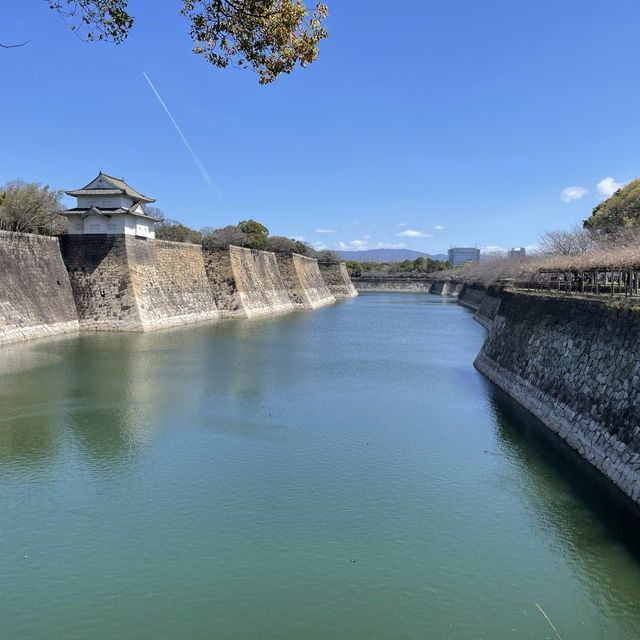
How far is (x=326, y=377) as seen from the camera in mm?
15094

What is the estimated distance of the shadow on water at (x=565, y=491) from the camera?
6.32 meters

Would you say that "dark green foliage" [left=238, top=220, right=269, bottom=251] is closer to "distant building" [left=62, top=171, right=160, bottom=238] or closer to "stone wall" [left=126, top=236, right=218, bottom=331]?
"stone wall" [left=126, top=236, right=218, bottom=331]

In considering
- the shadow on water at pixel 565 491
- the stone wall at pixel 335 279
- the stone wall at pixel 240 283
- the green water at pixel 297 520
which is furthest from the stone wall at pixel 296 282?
the shadow on water at pixel 565 491

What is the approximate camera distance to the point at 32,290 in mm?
20906

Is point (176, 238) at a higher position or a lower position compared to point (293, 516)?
higher

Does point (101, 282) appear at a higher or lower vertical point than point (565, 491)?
higher

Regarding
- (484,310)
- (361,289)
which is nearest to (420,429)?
(484,310)

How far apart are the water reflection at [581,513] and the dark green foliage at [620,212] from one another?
57.6ft

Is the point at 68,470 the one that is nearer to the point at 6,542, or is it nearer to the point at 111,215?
the point at 6,542

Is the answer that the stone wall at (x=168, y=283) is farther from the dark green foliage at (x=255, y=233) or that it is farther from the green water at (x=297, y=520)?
the dark green foliage at (x=255, y=233)

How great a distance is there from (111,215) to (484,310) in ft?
78.1

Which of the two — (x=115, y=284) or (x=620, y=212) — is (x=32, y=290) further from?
(x=620, y=212)

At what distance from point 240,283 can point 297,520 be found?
91.0ft

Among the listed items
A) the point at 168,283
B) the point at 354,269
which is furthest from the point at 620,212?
the point at 354,269
